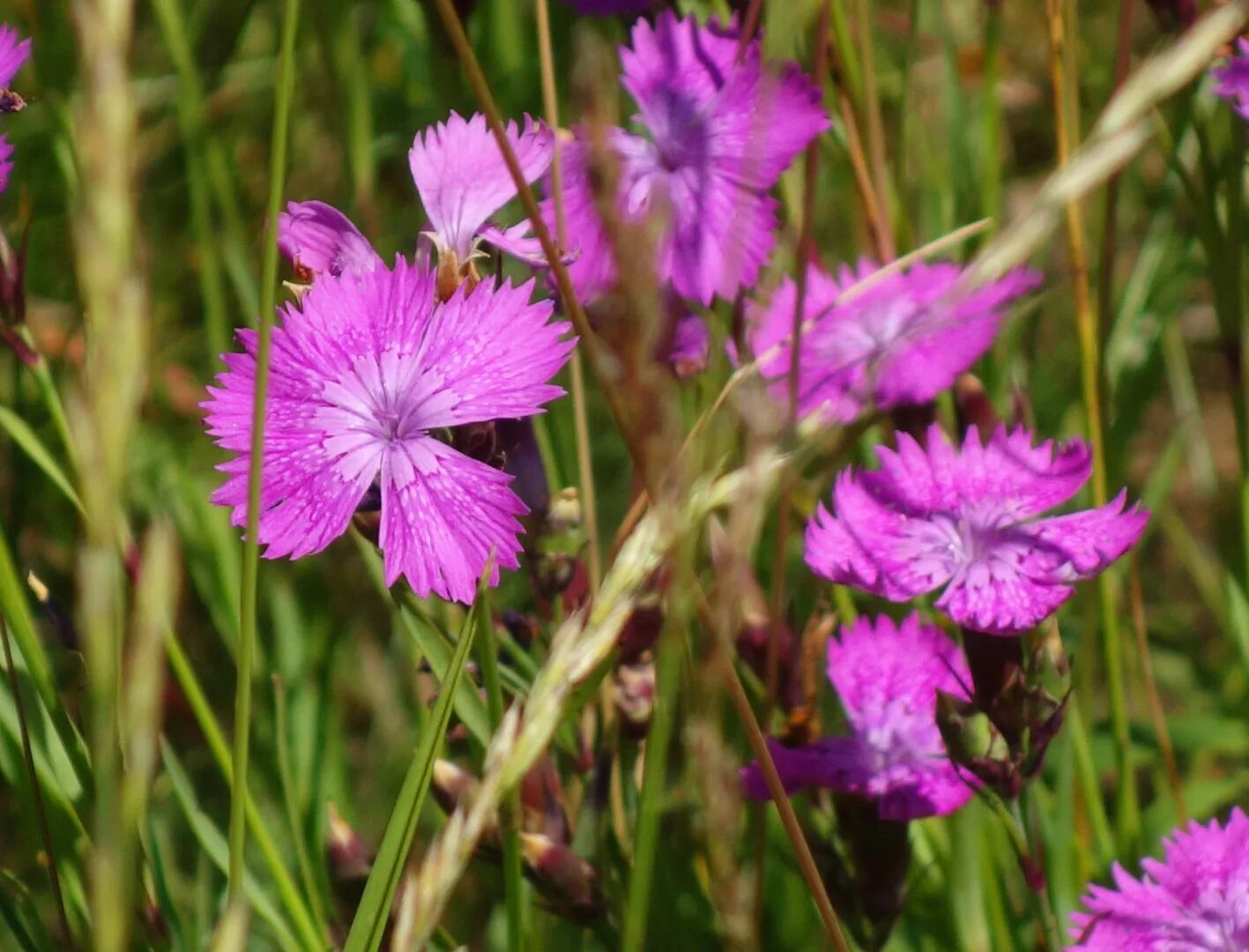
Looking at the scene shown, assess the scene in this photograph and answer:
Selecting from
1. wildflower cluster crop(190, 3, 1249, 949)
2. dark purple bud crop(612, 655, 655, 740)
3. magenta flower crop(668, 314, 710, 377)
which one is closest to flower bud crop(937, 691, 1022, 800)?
wildflower cluster crop(190, 3, 1249, 949)

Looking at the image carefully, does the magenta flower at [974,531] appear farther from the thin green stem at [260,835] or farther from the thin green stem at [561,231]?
the thin green stem at [260,835]

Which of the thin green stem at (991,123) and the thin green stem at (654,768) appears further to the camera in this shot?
the thin green stem at (991,123)

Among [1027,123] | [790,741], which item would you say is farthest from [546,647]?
[1027,123]

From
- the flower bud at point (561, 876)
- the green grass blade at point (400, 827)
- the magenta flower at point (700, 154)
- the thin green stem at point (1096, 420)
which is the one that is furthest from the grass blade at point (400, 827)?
the thin green stem at point (1096, 420)

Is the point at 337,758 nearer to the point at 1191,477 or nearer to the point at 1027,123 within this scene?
the point at 1191,477

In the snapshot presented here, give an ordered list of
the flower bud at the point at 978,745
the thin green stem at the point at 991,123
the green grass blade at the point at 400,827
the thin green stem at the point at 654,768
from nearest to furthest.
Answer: the thin green stem at the point at 654,768 → the green grass blade at the point at 400,827 → the flower bud at the point at 978,745 → the thin green stem at the point at 991,123
